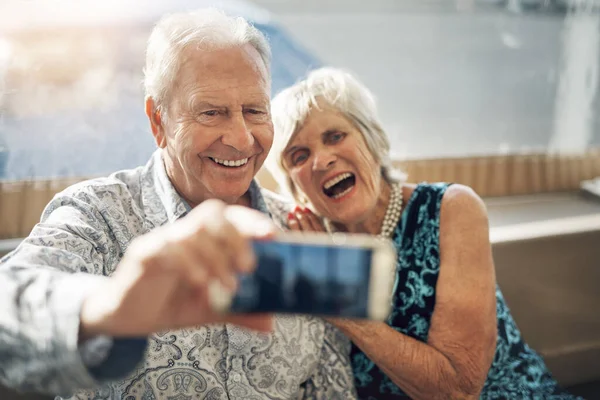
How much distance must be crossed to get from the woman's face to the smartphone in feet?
2.55

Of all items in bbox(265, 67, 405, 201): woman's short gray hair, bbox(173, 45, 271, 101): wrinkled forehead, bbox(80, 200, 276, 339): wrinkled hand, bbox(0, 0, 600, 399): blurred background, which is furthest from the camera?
bbox(0, 0, 600, 399): blurred background

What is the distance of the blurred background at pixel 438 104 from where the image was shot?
1729 millimetres

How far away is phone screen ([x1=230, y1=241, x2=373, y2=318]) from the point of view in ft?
2.12

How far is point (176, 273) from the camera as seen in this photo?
2.00 feet

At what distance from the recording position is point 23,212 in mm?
1714

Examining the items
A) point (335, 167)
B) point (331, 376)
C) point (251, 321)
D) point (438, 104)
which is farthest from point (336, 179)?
point (438, 104)

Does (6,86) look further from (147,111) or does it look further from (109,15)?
(147,111)

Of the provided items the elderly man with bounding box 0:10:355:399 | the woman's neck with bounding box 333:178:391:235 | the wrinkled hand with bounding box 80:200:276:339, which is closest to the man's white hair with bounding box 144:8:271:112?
the elderly man with bounding box 0:10:355:399

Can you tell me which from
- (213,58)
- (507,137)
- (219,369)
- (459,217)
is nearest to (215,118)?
(213,58)

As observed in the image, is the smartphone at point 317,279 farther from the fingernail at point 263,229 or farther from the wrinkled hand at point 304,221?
the wrinkled hand at point 304,221

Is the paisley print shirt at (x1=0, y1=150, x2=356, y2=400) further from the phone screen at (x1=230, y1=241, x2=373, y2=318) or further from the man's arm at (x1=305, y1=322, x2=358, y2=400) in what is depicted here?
the phone screen at (x1=230, y1=241, x2=373, y2=318)

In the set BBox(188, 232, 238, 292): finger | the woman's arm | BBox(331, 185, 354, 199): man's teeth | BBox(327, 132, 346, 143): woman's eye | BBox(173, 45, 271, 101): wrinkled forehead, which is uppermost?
BBox(173, 45, 271, 101): wrinkled forehead

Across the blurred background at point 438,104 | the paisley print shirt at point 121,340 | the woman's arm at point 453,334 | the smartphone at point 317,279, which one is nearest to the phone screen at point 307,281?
the smartphone at point 317,279

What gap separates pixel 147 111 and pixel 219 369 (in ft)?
1.84
